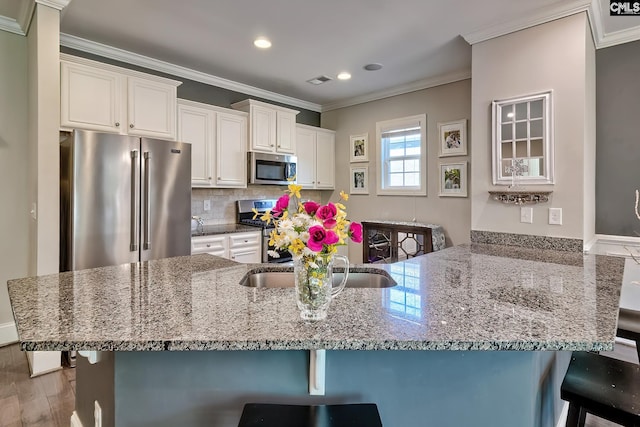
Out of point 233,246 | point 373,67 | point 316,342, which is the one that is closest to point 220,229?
point 233,246

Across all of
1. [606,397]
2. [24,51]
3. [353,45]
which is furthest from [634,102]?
[24,51]

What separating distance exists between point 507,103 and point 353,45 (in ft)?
4.81

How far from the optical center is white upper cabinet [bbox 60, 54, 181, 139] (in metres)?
2.88

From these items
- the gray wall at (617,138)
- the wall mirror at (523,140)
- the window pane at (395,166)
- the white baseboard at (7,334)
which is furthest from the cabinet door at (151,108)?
the gray wall at (617,138)

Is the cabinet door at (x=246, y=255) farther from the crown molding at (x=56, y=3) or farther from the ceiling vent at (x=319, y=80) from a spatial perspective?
the crown molding at (x=56, y=3)

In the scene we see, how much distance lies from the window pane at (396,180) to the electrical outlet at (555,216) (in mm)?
2217

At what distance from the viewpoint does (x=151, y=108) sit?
3342 millimetres

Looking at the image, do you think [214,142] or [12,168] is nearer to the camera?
[12,168]

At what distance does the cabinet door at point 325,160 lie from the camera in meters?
5.21

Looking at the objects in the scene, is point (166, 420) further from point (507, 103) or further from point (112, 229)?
point (507, 103)

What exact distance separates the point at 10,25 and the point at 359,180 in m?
4.02

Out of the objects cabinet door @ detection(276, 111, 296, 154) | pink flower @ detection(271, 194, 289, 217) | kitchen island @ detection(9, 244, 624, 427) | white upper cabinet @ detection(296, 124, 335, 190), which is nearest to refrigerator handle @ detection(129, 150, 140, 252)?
kitchen island @ detection(9, 244, 624, 427)

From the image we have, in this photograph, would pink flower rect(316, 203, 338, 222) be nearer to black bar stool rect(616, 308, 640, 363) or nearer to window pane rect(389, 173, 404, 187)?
black bar stool rect(616, 308, 640, 363)

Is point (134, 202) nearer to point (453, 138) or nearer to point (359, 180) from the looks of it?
point (359, 180)
